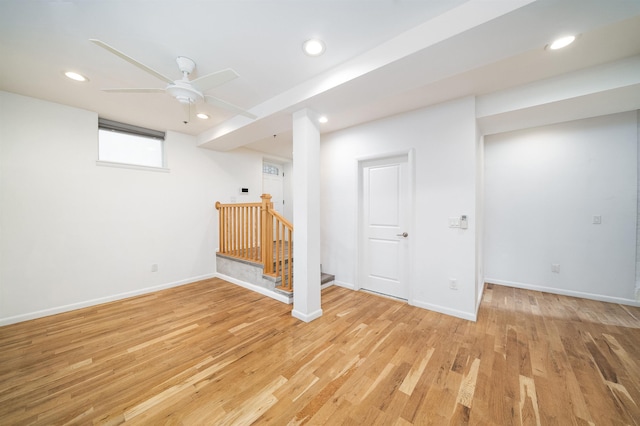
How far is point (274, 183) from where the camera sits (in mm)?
5641

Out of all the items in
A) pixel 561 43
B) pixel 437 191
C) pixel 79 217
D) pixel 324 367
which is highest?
pixel 561 43

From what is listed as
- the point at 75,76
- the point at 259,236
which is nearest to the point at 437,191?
the point at 259,236

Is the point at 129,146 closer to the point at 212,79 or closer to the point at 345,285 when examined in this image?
the point at 212,79

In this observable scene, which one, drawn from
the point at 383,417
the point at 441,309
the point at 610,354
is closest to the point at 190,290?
the point at 383,417

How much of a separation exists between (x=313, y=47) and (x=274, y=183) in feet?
13.1

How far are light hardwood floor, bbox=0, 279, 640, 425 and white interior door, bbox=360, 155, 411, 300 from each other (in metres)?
0.56

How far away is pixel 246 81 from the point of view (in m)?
2.35

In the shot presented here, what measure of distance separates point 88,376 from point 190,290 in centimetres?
188

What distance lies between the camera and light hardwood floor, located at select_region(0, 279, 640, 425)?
1.43m

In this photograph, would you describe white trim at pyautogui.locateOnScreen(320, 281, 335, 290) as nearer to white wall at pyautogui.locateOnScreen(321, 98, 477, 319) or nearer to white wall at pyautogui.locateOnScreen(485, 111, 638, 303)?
white wall at pyautogui.locateOnScreen(321, 98, 477, 319)

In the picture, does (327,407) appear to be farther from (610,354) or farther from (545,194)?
(545,194)

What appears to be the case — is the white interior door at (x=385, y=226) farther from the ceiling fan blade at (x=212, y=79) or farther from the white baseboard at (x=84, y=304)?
the white baseboard at (x=84, y=304)

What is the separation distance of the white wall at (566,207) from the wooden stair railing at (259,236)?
3.57 m

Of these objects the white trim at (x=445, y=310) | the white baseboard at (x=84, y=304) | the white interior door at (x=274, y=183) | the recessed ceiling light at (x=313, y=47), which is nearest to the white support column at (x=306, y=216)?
the recessed ceiling light at (x=313, y=47)
